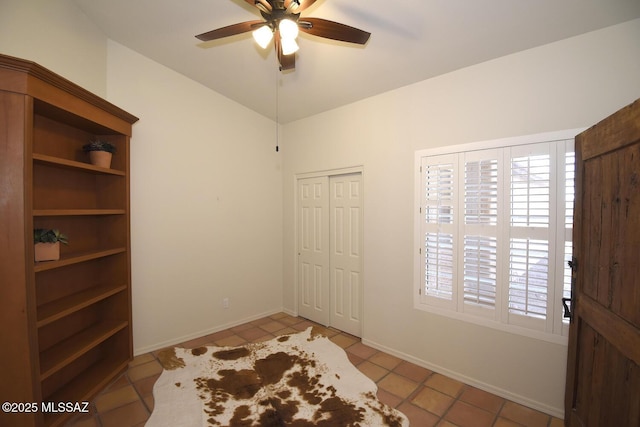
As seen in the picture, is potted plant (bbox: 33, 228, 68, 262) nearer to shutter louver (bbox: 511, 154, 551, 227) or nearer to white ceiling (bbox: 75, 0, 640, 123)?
white ceiling (bbox: 75, 0, 640, 123)

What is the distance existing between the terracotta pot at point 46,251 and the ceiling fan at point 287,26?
1751mm

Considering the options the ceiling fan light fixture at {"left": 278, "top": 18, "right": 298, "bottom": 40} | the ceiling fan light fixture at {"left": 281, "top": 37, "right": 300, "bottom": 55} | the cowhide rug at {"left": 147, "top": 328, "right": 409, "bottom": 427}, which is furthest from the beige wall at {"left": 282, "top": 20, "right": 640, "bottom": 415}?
the ceiling fan light fixture at {"left": 278, "top": 18, "right": 298, "bottom": 40}

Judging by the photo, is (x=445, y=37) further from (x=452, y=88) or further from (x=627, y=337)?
(x=627, y=337)

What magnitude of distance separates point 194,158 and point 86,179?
1034 mm

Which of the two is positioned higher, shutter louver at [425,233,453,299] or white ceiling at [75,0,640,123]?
white ceiling at [75,0,640,123]

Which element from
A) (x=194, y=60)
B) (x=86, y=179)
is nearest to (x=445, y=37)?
(x=194, y=60)

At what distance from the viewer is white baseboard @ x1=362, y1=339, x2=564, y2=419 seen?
199 cm

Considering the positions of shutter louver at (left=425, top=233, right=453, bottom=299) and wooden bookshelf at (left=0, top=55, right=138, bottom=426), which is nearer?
wooden bookshelf at (left=0, top=55, right=138, bottom=426)

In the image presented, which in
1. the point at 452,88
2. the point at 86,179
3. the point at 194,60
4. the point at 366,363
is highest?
the point at 194,60

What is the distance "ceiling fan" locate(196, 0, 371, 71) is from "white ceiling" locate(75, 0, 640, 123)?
26 cm

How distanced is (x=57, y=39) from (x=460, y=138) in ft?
10.9

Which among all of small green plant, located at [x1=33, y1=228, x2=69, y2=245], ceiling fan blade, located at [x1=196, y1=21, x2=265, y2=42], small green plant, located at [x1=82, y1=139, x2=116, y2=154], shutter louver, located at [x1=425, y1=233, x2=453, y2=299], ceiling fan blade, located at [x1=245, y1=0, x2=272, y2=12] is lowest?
shutter louver, located at [x1=425, y1=233, x2=453, y2=299]

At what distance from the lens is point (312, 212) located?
3770 millimetres

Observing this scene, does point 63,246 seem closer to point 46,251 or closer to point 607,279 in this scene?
point 46,251
